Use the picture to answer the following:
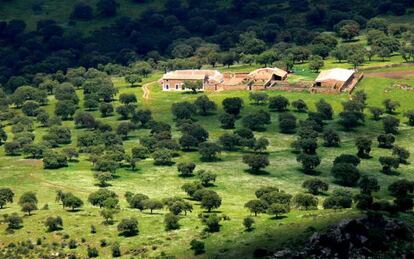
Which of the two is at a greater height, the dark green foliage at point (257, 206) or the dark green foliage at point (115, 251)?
the dark green foliage at point (257, 206)

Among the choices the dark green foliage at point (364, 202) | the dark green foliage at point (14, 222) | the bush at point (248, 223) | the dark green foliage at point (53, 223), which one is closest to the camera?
the bush at point (248, 223)

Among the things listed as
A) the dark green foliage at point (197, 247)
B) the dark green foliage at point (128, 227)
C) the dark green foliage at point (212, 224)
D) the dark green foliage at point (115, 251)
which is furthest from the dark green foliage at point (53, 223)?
the dark green foliage at point (197, 247)

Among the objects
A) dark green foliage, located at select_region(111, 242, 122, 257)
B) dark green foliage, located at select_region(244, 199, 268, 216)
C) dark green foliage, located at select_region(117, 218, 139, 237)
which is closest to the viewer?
dark green foliage, located at select_region(111, 242, 122, 257)

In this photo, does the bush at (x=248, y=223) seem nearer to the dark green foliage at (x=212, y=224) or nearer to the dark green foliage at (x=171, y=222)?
the dark green foliage at (x=212, y=224)

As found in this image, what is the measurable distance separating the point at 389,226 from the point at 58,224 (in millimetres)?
67949

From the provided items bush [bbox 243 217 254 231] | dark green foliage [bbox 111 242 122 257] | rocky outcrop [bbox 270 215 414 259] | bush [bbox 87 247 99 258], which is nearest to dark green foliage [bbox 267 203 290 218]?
bush [bbox 243 217 254 231]

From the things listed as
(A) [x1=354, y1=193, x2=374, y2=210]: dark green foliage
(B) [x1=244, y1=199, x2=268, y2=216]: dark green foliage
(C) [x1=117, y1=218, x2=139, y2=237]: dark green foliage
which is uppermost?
(A) [x1=354, y1=193, x2=374, y2=210]: dark green foliage

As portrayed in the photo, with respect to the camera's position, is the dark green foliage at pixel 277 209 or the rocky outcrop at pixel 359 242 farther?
the dark green foliage at pixel 277 209

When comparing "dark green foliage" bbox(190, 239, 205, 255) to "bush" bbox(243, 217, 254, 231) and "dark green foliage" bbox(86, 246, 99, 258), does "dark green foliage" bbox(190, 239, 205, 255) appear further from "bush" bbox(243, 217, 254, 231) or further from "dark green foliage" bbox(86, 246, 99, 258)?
"dark green foliage" bbox(86, 246, 99, 258)

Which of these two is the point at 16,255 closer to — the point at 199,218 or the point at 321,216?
the point at 199,218

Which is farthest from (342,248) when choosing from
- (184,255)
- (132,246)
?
(132,246)

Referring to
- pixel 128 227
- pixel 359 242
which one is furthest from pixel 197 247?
pixel 359 242

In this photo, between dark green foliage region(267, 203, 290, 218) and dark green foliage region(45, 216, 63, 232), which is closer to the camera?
dark green foliage region(45, 216, 63, 232)

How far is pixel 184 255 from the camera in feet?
578
